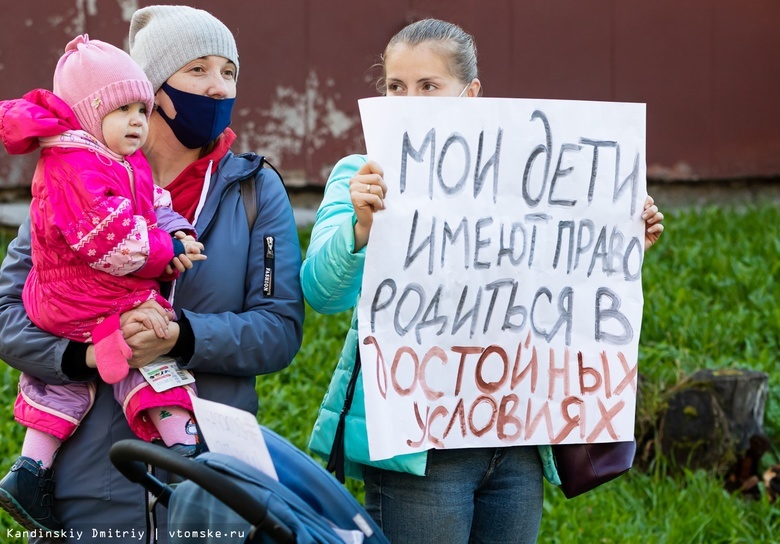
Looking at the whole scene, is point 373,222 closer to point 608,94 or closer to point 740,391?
point 740,391

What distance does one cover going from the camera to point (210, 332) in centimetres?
243

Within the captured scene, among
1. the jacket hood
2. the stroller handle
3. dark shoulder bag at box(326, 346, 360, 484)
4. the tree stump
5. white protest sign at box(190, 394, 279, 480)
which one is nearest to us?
the stroller handle

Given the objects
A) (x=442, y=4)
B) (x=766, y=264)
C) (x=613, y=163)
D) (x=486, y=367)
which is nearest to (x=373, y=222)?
(x=486, y=367)

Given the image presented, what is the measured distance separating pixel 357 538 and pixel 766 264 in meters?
5.61

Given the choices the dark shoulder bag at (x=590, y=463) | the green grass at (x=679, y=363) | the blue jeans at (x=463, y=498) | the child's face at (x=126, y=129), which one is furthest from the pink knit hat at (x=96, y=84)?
the green grass at (x=679, y=363)

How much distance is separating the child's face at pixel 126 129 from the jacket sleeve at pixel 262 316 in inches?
12.0

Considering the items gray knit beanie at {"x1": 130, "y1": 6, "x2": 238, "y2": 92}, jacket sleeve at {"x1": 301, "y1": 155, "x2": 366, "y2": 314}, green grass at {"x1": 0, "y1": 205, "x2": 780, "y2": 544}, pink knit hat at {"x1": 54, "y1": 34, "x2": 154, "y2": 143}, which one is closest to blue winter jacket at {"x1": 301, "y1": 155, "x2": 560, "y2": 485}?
jacket sleeve at {"x1": 301, "y1": 155, "x2": 366, "y2": 314}

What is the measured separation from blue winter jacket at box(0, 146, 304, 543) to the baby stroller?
402mm

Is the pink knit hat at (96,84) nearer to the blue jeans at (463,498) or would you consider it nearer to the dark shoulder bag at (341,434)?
the dark shoulder bag at (341,434)

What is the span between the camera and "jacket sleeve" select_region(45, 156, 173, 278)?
2.31 metres

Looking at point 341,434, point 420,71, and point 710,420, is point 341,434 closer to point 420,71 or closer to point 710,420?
point 420,71

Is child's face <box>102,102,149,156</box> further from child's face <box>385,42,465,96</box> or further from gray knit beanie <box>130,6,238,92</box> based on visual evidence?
child's face <box>385,42,465,96</box>

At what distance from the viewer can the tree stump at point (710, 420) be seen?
5070 millimetres

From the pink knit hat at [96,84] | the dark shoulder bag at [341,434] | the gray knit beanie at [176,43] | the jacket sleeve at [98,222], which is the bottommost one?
the dark shoulder bag at [341,434]
